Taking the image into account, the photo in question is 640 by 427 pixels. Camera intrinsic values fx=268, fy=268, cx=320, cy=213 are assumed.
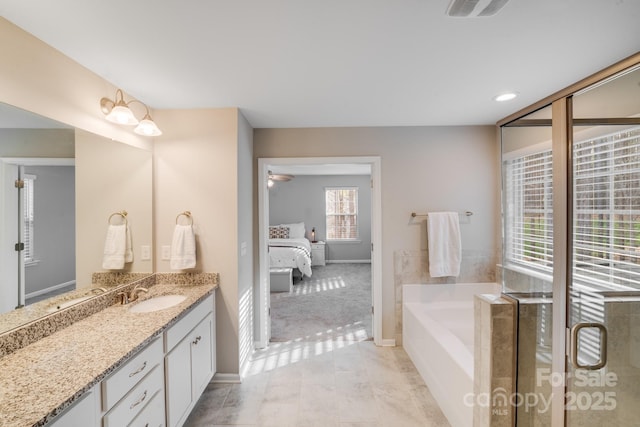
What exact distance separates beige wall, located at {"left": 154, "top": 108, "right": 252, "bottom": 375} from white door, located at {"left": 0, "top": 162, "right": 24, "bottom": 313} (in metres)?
1.00

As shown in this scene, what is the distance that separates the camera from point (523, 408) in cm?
138

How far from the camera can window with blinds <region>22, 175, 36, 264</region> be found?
1.38m

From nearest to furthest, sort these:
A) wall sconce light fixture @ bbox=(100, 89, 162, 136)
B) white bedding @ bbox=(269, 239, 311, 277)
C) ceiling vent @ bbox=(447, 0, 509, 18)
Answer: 1. ceiling vent @ bbox=(447, 0, 509, 18)
2. wall sconce light fixture @ bbox=(100, 89, 162, 136)
3. white bedding @ bbox=(269, 239, 311, 277)

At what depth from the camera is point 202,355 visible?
2045mm

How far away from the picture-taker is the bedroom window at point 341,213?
7406 mm

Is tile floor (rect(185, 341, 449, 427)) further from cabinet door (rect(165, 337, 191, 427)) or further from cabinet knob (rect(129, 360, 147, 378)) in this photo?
cabinet knob (rect(129, 360, 147, 378))

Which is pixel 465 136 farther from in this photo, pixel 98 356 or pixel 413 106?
pixel 98 356

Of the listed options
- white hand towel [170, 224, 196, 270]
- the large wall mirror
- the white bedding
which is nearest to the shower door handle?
white hand towel [170, 224, 196, 270]

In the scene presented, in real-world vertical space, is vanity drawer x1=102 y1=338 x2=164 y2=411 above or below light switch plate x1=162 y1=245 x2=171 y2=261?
below

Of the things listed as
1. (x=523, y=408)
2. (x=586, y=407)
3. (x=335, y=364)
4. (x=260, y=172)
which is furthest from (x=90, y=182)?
(x=586, y=407)

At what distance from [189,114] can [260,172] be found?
33.9 inches

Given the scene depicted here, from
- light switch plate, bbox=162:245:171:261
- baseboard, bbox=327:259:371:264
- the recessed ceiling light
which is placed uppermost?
the recessed ceiling light

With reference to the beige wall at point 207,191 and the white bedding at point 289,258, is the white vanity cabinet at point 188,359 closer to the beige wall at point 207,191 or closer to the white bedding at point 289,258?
the beige wall at point 207,191

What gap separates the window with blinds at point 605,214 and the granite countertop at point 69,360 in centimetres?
208
